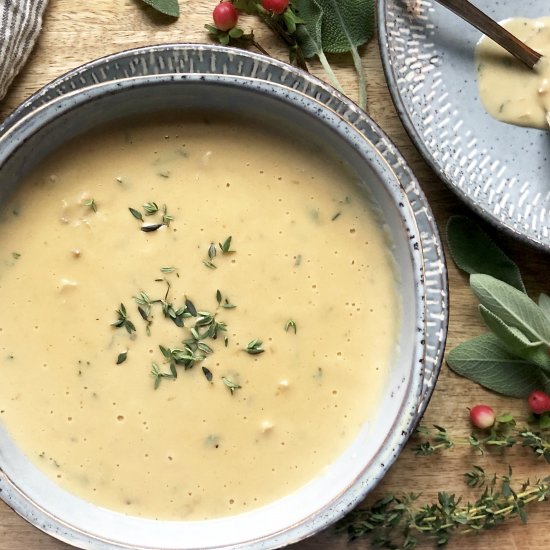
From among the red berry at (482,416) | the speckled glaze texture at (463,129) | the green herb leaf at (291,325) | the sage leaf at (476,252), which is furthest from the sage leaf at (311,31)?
the red berry at (482,416)

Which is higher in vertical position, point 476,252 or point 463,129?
point 463,129

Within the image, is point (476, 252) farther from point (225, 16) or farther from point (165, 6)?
point (165, 6)

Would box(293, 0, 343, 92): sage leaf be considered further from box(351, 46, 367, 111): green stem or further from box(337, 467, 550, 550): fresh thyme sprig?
box(337, 467, 550, 550): fresh thyme sprig

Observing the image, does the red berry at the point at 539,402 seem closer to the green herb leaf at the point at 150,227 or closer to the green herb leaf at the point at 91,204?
the green herb leaf at the point at 150,227

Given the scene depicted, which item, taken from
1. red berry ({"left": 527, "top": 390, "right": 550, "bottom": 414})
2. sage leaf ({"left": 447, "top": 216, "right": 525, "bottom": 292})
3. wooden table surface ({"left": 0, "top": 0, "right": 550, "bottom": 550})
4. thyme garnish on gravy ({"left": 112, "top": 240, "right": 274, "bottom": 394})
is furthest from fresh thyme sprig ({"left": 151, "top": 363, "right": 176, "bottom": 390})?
red berry ({"left": 527, "top": 390, "right": 550, "bottom": 414})

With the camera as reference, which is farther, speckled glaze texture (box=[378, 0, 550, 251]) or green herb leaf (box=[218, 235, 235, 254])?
speckled glaze texture (box=[378, 0, 550, 251])

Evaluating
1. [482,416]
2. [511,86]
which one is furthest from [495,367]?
[511,86]

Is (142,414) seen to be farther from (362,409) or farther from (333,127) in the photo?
(333,127)
